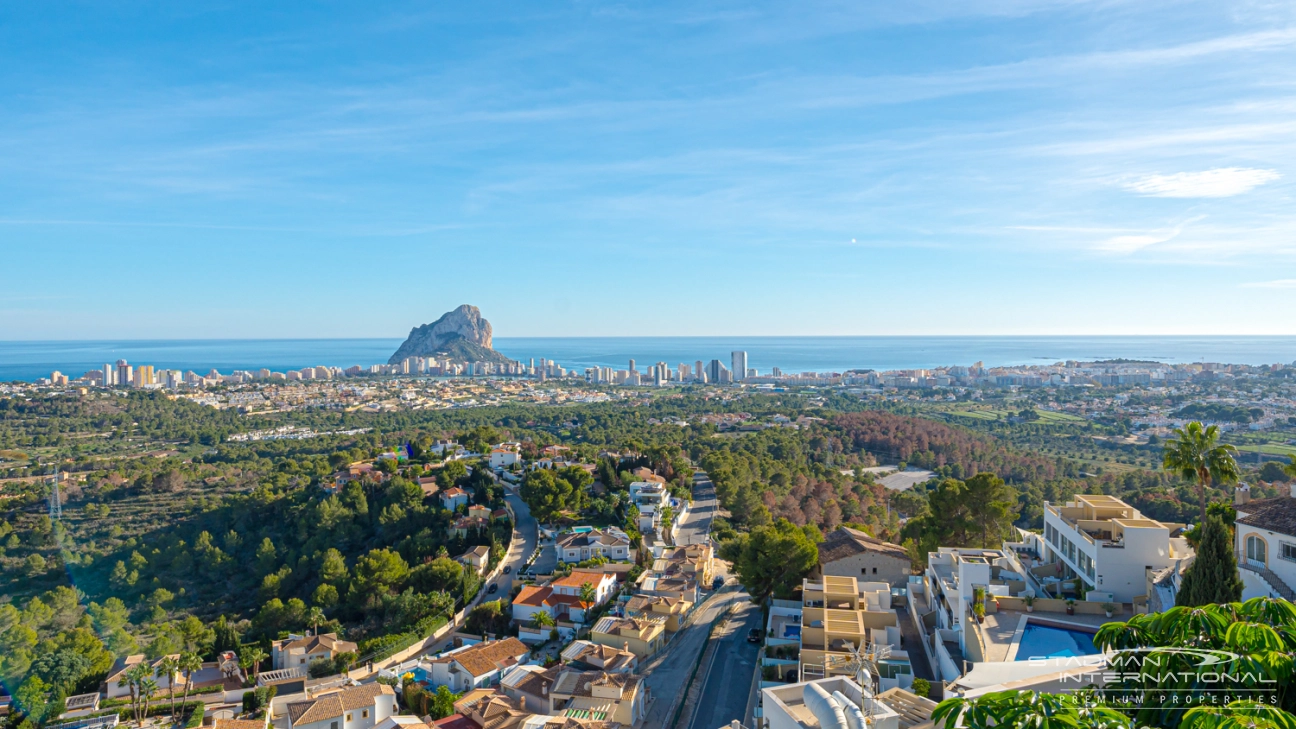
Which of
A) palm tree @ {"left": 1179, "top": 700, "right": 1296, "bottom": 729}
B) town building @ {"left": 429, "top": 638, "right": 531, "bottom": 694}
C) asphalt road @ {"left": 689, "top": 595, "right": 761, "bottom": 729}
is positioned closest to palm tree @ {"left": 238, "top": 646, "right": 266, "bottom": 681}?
town building @ {"left": 429, "top": 638, "right": 531, "bottom": 694}

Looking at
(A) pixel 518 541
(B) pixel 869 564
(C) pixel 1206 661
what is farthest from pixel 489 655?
(C) pixel 1206 661

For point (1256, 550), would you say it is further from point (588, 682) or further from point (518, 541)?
point (518, 541)

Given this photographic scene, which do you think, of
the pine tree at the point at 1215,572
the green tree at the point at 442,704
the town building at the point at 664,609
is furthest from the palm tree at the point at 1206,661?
the town building at the point at 664,609

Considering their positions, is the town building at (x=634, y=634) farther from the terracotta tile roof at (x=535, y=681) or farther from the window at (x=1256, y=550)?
the window at (x=1256, y=550)

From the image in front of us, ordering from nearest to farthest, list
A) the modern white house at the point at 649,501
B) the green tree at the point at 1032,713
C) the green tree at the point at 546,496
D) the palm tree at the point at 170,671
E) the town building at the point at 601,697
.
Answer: the green tree at the point at 1032,713 → the town building at the point at 601,697 → the palm tree at the point at 170,671 → the modern white house at the point at 649,501 → the green tree at the point at 546,496

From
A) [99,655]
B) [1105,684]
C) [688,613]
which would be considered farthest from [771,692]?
[99,655]
